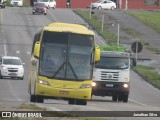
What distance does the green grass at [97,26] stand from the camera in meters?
72.2

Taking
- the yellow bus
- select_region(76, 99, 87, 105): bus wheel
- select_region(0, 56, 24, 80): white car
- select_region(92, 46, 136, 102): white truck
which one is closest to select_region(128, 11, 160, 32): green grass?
select_region(0, 56, 24, 80): white car

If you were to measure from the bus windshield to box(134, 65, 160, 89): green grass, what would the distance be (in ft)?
64.9

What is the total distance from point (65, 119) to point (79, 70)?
844 centimetres

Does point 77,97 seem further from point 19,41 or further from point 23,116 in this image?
point 19,41

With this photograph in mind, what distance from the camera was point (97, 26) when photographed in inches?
3172

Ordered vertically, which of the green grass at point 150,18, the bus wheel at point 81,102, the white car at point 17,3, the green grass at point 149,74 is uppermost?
the bus wheel at point 81,102

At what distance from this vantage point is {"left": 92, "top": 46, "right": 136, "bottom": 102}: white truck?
35688mm

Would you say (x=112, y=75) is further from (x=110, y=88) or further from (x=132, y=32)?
(x=132, y=32)

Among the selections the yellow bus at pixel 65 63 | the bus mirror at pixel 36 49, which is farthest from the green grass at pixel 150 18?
the bus mirror at pixel 36 49

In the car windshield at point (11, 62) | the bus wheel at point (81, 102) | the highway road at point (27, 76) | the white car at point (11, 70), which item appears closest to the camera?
the bus wheel at point (81, 102)

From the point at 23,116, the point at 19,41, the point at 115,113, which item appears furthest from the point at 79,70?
the point at 19,41

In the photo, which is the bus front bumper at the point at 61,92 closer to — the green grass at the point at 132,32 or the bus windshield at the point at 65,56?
the bus windshield at the point at 65,56

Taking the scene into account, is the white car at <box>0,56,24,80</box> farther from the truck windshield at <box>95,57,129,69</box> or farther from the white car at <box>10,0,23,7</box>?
the white car at <box>10,0,23,7</box>

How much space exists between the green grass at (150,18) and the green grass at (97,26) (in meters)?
5.92
